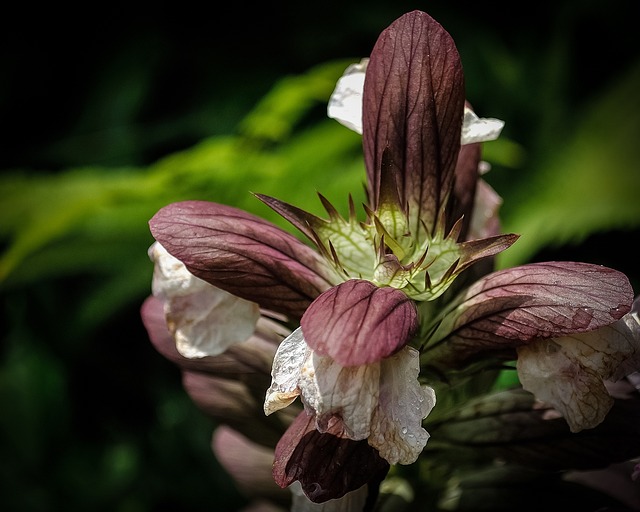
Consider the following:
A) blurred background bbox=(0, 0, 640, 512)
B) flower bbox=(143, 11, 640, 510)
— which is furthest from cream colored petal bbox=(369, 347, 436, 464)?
blurred background bbox=(0, 0, 640, 512)

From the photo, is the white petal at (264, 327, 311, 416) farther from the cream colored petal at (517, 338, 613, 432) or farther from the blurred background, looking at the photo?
the blurred background

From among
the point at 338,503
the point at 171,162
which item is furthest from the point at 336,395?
the point at 171,162

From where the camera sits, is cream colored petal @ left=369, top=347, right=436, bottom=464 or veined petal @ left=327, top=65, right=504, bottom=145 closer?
cream colored petal @ left=369, top=347, right=436, bottom=464

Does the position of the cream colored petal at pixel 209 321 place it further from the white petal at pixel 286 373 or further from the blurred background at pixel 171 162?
the blurred background at pixel 171 162

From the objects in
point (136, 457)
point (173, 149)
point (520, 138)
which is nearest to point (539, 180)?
point (520, 138)

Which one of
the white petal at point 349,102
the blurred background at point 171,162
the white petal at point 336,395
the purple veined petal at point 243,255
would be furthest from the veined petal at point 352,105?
the blurred background at point 171,162

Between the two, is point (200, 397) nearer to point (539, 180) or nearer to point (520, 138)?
point (539, 180)
